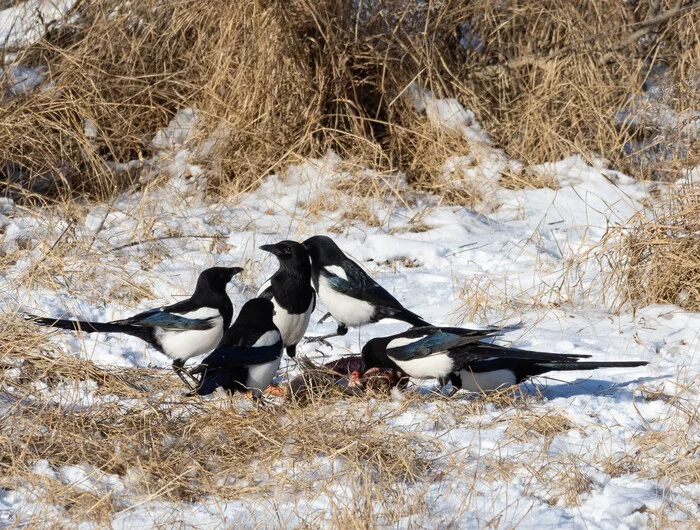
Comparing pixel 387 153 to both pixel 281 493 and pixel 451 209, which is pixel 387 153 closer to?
pixel 451 209

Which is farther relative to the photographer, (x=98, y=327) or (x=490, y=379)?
(x=98, y=327)

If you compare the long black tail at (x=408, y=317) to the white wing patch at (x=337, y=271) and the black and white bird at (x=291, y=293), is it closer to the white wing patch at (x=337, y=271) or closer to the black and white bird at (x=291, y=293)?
the white wing patch at (x=337, y=271)

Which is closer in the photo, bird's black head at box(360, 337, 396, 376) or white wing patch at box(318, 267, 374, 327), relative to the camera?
bird's black head at box(360, 337, 396, 376)

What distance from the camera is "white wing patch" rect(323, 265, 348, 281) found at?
4.68 m

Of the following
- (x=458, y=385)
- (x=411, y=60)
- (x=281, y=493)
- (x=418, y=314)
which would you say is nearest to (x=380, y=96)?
(x=411, y=60)

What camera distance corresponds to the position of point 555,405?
3514 millimetres

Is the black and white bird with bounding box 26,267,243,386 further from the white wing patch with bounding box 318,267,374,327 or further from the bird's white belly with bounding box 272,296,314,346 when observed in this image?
the white wing patch with bounding box 318,267,374,327

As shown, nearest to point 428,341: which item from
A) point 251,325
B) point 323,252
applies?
point 251,325

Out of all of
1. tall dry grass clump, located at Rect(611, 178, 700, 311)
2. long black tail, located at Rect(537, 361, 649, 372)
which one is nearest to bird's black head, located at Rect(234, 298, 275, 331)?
long black tail, located at Rect(537, 361, 649, 372)

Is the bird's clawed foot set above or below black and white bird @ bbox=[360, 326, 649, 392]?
above

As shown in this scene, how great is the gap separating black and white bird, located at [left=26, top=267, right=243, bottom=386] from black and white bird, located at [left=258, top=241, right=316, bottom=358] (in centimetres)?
27

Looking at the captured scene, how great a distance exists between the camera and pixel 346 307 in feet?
15.1

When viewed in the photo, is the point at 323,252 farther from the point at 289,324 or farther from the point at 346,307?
the point at 289,324

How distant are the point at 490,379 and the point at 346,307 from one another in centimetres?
107
